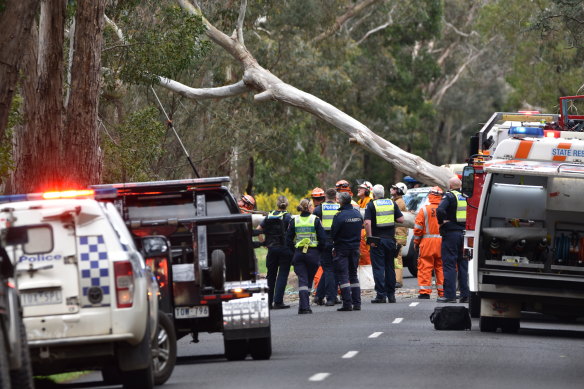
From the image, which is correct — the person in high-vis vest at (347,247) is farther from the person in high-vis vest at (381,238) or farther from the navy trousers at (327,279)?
the person in high-vis vest at (381,238)

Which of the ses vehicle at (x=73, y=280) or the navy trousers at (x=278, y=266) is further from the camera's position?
the navy trousers at (x=278, y=266)

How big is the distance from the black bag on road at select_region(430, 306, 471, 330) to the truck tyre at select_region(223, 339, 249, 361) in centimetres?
366

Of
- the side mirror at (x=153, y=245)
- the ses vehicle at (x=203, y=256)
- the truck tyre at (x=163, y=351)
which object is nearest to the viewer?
the side mirror at (x=153, y=245)

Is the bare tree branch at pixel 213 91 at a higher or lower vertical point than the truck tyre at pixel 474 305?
higher

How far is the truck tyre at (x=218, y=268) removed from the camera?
1312 cm

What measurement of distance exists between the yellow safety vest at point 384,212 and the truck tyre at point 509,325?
5019mm

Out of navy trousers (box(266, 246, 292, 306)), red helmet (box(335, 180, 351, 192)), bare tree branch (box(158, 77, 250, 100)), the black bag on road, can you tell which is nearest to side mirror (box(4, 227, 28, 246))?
the black bag on road

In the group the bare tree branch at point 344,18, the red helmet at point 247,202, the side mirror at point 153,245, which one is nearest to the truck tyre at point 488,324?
the red helmet at point 247,202

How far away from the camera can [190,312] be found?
1370cm

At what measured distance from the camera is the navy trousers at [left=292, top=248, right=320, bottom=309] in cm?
2027

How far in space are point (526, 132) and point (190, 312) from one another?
5.13 metres

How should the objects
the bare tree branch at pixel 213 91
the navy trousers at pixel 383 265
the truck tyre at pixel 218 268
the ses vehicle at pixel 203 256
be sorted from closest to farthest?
the truck tyre at pixel 218 268
the ses vehicle at pixel 203 256
the navy trousers at pixel 383 265
the bare tree branch at pixel 213 91

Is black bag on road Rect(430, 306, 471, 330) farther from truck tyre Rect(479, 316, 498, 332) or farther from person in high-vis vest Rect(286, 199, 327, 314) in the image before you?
person in high-vis vest Rect(286, 199, 327, 314)

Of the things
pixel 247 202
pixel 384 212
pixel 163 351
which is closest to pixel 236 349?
pixel 163 351
